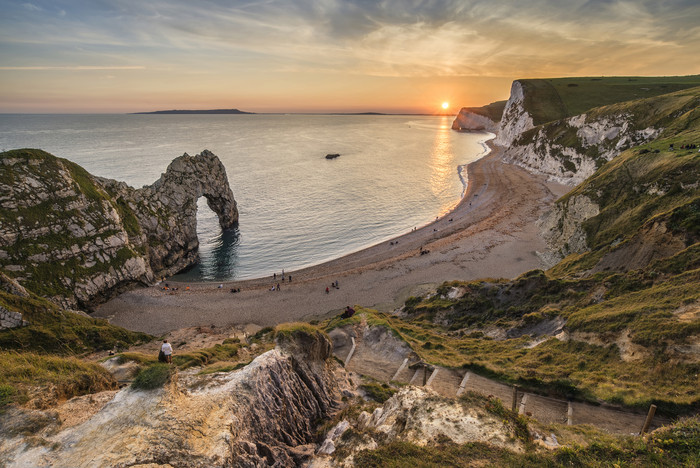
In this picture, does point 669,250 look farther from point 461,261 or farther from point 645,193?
point 461,261

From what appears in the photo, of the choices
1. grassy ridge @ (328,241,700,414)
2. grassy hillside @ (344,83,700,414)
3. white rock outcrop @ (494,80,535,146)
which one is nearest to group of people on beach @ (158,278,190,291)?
grassy ridge @ (328,241,700,414)

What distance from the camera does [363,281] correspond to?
4341 cm

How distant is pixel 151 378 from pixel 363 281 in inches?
1311

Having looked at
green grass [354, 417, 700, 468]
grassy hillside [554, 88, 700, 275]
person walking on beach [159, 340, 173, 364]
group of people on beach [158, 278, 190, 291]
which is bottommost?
group of people on beach [158, 278, 190, 291]

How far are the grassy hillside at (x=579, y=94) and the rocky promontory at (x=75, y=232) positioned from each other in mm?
125687

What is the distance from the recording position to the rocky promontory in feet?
108

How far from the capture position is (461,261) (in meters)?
47.0

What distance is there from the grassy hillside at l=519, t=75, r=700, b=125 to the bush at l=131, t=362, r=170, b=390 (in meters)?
135

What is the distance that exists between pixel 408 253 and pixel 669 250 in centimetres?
3310

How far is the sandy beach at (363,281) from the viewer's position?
1441 inches

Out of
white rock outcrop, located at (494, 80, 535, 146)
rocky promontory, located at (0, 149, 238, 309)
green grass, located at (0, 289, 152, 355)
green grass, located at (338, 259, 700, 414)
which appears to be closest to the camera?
green grass, located at (338, 259, 700, 414)

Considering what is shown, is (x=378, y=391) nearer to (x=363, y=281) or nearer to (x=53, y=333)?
(x=53, y=333)

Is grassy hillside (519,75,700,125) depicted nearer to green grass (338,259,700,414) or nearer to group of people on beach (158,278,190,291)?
green grass (338,259,700,414)

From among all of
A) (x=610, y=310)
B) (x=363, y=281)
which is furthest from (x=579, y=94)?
(x=610, y=310)
